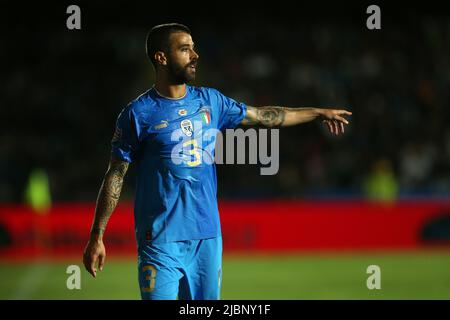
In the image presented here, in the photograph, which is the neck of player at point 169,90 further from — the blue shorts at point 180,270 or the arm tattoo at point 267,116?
the blue shorts at point 180,270

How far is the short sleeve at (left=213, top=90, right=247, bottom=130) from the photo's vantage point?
223 inches

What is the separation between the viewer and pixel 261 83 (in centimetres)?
1884

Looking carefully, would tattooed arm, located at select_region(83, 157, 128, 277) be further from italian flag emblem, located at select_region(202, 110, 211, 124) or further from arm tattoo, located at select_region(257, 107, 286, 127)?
arm tattoo, located at select_region(257, 107, 286, 127)

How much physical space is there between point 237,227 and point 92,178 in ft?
12.5

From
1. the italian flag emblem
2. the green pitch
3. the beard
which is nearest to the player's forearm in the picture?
the italian flag emblem

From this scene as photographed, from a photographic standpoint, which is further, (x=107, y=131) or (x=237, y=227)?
(x=107, y=131)

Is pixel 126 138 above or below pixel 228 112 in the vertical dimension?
below

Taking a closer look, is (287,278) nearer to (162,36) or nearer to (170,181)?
(170,181)

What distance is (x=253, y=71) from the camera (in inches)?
756

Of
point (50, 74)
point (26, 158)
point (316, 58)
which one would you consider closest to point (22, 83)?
point (50, 74)

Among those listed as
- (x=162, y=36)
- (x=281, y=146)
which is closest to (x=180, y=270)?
(x=162, y=36)

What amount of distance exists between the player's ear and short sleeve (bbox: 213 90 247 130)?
1.48 ft

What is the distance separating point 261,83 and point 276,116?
1308cm

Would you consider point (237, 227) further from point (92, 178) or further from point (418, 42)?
point (418, 42)
